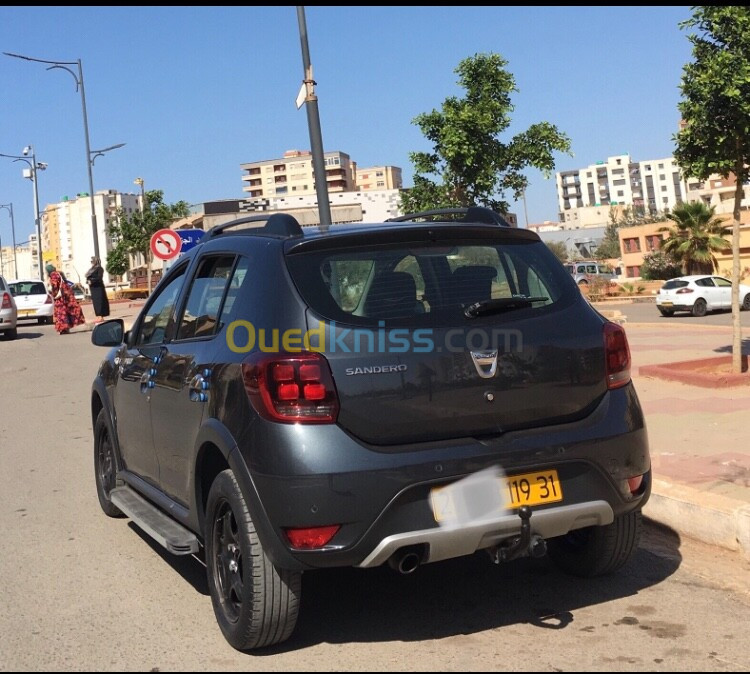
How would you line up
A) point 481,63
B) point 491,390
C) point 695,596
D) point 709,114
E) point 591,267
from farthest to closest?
1. point 591,267
2. point 481,63
3. point 709,114
4. point 695,596
5. point 491,390

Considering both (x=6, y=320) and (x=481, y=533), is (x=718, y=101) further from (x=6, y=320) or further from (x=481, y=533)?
(x=6, y=320)

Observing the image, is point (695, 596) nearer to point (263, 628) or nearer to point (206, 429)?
point (263, 628)

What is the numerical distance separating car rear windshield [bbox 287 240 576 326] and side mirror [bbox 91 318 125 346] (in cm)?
228

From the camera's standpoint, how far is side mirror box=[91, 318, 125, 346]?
6.04m

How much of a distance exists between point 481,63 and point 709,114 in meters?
15.6

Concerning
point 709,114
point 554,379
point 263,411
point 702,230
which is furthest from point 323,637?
point 702,230

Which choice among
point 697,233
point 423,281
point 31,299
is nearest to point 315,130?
point 423,281

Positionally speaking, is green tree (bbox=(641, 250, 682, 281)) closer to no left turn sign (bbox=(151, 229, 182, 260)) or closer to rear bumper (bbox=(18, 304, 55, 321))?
rear bumper (bbox=(18, 304, 55, 321))

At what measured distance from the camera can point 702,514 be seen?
5.46 meters

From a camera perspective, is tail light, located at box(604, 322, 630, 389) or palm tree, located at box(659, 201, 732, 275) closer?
tail light, located at box(604, 322, 630, 389)

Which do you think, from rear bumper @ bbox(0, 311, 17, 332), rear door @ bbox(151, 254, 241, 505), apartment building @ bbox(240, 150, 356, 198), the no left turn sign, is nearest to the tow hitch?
rear door @ bbox(151, 254, 241, 505)

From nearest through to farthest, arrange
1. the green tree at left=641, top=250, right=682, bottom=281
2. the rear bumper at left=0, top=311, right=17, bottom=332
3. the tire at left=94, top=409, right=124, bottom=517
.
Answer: the tire at left=94, top=409, right=124, bottom=517, the rear bumper at left=0, top=311, right=17, bottom=332, the green tree at left=641, top=250, right=682, bottom=281

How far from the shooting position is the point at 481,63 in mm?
25844

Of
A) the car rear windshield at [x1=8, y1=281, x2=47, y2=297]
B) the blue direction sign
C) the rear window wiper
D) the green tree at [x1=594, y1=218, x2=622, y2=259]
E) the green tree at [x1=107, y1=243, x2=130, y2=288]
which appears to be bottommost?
the rear window wiper
